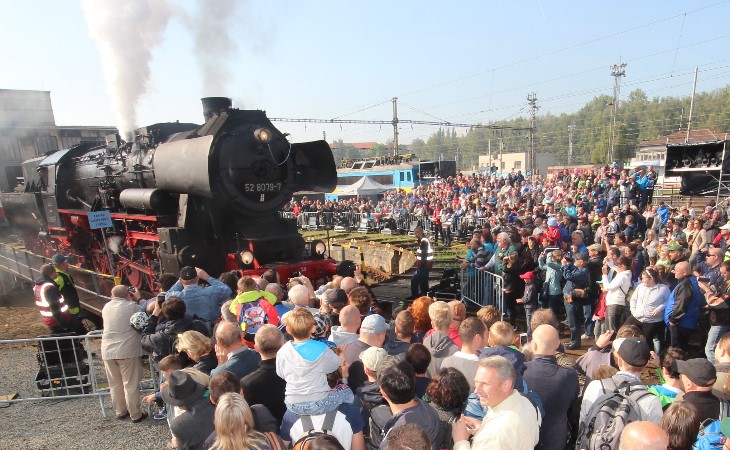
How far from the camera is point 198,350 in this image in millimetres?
3750

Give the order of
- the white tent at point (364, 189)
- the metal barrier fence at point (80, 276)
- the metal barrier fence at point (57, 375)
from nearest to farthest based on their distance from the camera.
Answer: the metal barrier fence at point (57, 375) < the metal barrier fence at point (80, 276) < the white tent at point (364, 189)

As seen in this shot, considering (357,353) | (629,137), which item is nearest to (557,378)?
(357,353)

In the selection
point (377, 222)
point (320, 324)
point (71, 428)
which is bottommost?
point (377, 222)

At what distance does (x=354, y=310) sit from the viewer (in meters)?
4.08

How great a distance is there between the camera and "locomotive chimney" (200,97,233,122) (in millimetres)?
8461

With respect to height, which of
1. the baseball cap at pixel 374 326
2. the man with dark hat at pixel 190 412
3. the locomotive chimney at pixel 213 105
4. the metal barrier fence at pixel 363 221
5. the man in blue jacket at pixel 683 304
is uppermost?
the locomotive chimney at pixel 213 105

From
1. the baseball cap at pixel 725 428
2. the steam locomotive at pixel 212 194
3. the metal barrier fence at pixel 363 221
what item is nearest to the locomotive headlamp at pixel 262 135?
the steam locomotive at pixel 212 194

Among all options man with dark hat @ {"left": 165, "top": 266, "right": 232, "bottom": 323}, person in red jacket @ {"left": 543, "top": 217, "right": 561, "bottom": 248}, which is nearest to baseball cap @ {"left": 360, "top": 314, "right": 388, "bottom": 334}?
man with dark hat @ {"left": 165, "top": 266, "right": 232, "bottom": 323}

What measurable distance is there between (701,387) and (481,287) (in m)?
5.71

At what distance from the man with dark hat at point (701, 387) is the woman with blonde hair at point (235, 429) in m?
2.74

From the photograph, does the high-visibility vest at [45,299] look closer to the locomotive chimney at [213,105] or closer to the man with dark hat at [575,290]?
the locomotive chimney at [213,105]

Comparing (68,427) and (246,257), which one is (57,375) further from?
(246,257)

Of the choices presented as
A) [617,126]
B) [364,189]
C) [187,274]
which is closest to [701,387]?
[187,274]

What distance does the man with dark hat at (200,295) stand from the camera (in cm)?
535
